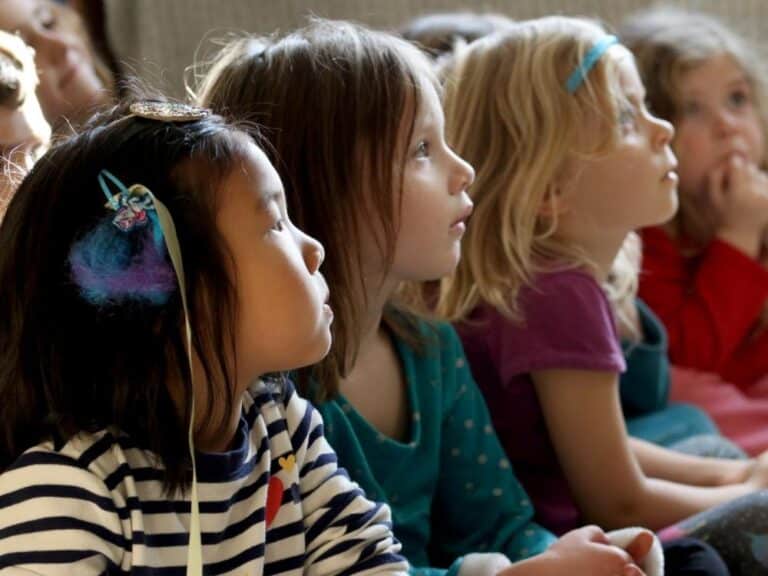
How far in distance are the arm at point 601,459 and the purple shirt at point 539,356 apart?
2 cm

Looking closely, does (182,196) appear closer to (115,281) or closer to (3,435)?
(115,281)

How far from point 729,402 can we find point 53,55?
3.29 feet

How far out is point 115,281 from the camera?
80 cm

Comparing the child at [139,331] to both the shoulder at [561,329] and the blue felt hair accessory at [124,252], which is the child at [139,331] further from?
the shoulder at [561,329]

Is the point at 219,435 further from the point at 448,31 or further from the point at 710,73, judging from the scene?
the point at 710,73

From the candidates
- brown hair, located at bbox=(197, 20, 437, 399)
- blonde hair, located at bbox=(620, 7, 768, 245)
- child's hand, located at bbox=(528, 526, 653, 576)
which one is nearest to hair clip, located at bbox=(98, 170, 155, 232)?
brown hair, located at bbox=(197, 20, 437, 399)

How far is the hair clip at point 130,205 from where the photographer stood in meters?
0.79

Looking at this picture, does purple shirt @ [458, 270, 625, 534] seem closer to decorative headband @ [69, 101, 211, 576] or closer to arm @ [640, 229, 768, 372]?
arm @ [640, 229, 768, 372]

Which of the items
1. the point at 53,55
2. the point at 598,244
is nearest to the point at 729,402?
the point at 598,244

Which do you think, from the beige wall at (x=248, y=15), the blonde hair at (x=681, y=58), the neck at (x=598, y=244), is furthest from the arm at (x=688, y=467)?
the beige wall at (x=248, y=15)

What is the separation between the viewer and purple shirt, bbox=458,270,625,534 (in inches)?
49.6

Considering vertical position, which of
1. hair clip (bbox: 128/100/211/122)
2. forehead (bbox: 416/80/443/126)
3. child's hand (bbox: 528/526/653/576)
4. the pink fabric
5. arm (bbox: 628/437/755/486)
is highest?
hair clip (bbox: 128/100/211/122)

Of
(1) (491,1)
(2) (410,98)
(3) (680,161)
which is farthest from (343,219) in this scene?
(1) (491,1)

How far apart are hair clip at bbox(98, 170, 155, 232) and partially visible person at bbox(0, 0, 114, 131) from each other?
0.65m
